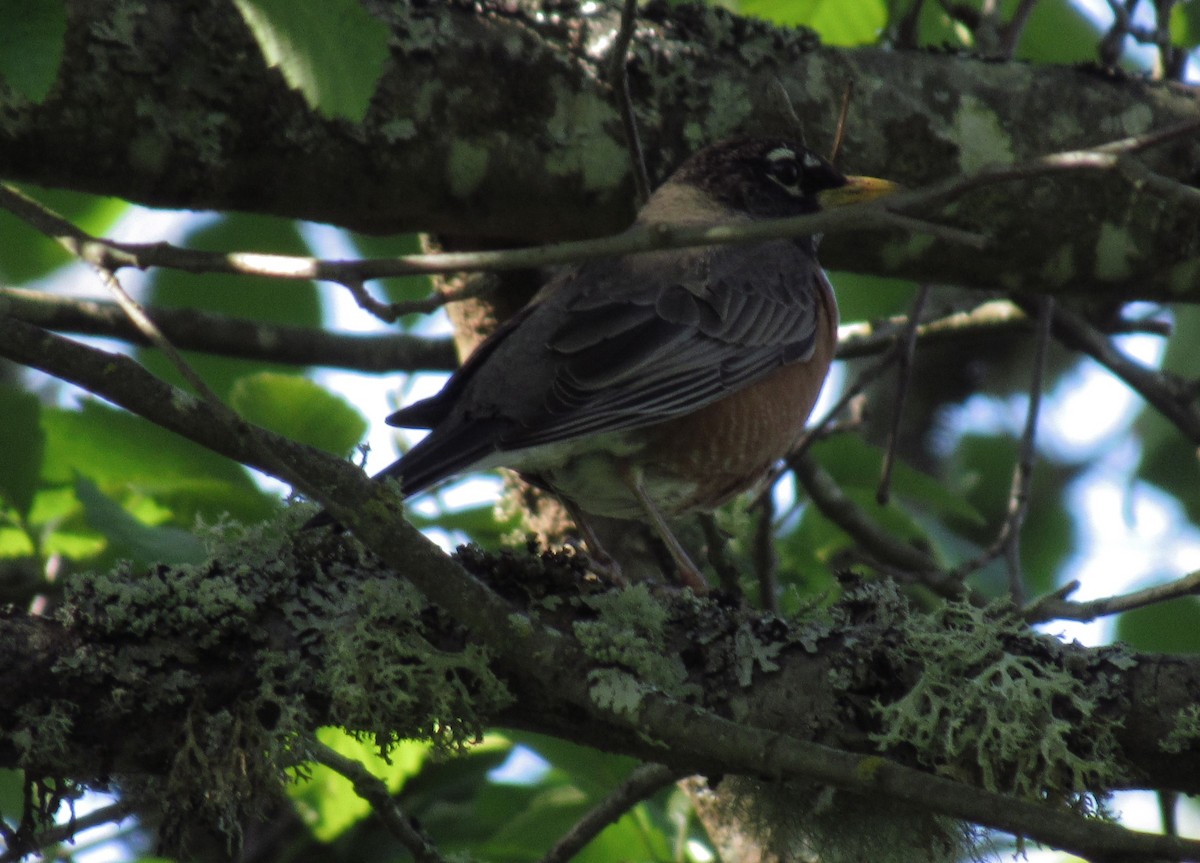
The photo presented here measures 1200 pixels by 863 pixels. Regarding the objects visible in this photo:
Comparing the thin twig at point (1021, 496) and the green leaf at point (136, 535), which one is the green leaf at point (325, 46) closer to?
the green leaf at point (136, 535)

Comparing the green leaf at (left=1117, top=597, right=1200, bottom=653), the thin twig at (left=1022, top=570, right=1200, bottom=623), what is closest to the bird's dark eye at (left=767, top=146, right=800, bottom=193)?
the green leaf at (left=1117, top=597, right=1200, bottom=653)

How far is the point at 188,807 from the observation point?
2.26 metres

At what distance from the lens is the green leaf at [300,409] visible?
3627mm

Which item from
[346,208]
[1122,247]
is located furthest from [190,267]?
[1122,247]

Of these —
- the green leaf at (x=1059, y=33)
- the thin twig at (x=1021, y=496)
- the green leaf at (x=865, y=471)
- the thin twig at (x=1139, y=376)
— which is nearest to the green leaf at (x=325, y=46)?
the thin twig at (x=1021, y=496)

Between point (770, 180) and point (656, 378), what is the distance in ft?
3.47

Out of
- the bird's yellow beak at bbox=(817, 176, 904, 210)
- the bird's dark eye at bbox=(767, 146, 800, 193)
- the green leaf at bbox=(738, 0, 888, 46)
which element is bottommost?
the bird's yellow beak at bbox=(817, 176, 904, 210)

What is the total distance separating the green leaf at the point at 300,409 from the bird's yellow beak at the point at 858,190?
1.48 metres

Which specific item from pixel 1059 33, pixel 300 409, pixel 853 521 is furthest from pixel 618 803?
pixel 1059 33

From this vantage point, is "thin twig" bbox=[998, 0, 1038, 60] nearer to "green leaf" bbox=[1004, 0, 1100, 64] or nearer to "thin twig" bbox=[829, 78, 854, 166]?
"green leaf" bbox=[1004, 0, 1100, 64]

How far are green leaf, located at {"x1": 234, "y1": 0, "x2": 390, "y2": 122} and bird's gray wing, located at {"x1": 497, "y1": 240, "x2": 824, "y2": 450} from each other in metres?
1.33

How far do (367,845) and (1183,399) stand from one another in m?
2.80

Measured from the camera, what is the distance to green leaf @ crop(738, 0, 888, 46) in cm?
428

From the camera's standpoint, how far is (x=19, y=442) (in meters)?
3.20
